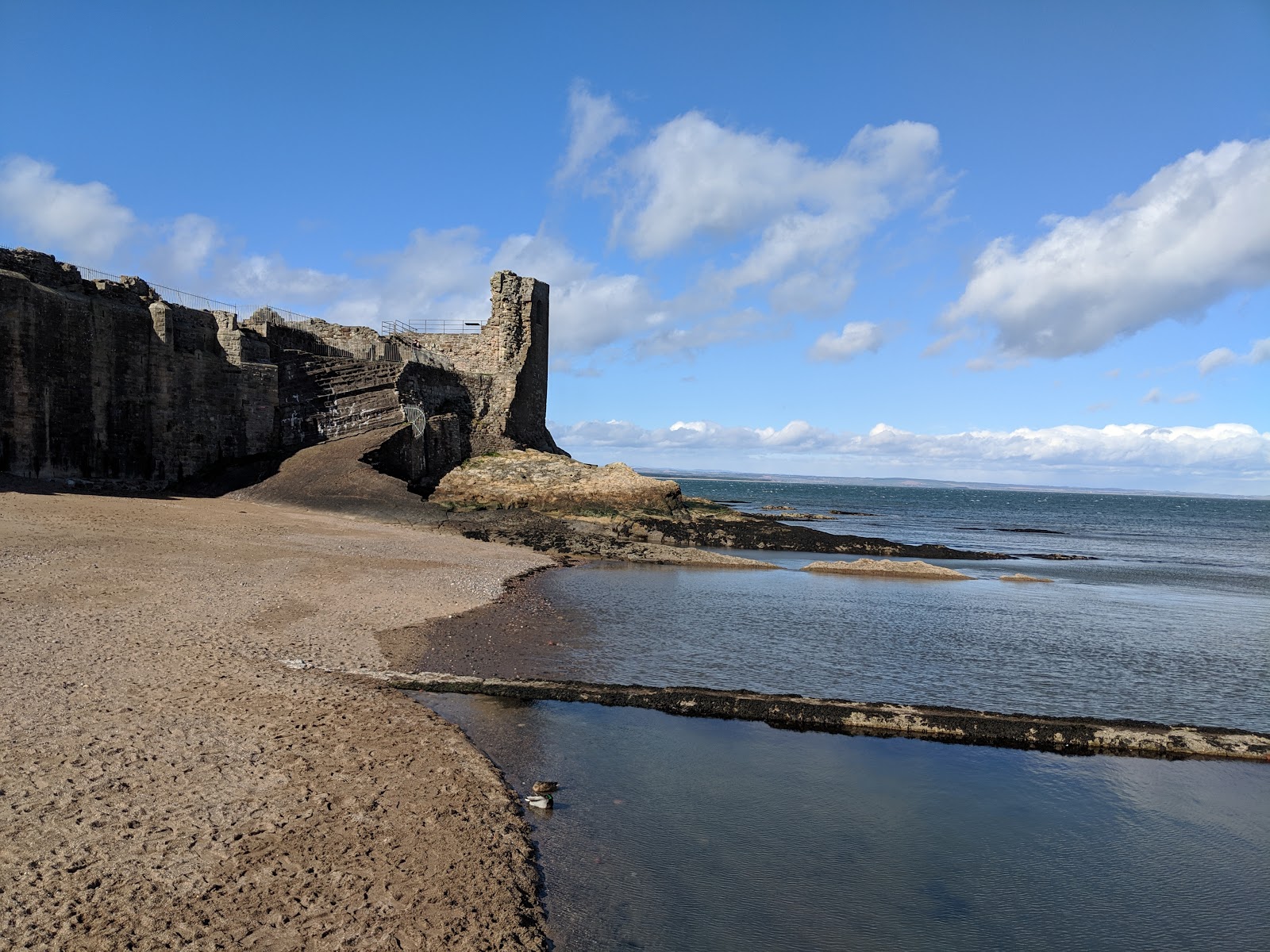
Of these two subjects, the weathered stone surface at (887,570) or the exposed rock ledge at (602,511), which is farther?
the exposed rock ledge at (602,511)

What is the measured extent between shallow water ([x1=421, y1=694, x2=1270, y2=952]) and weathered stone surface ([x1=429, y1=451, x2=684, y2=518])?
1931 centimetres

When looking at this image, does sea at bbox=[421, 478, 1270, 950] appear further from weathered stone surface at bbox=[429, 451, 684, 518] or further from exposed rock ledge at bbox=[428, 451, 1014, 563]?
weathered stone surface at bbox=[429, 451, 684, 518]

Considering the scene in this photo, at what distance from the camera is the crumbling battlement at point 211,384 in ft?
61.9

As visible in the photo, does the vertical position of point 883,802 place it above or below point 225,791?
below

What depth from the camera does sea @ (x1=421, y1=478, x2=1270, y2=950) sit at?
175 inches

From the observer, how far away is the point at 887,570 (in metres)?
22.2

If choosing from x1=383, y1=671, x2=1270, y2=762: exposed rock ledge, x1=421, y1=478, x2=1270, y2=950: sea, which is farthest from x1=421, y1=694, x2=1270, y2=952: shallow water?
x1=383, y1=671, x2=1270, y2=762: exposed rock ledge

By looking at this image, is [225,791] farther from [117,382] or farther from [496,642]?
[117,382]

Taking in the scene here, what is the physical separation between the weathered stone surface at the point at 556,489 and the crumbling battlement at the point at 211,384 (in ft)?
3.77

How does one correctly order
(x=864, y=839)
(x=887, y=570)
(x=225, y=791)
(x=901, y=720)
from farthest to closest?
(x=887, y=570) < (x=901, y=720) < (x=864, y=839) < (x=225, y=791)

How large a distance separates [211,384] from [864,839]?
22929 millimetres

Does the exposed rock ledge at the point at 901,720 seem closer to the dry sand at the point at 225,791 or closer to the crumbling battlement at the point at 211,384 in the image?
the dry sand at the point at 225,791

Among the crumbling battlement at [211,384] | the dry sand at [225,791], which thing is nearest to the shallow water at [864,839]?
the dry sand at [225,791]

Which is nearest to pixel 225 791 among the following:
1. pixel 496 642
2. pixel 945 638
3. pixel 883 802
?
pixel 883 802
